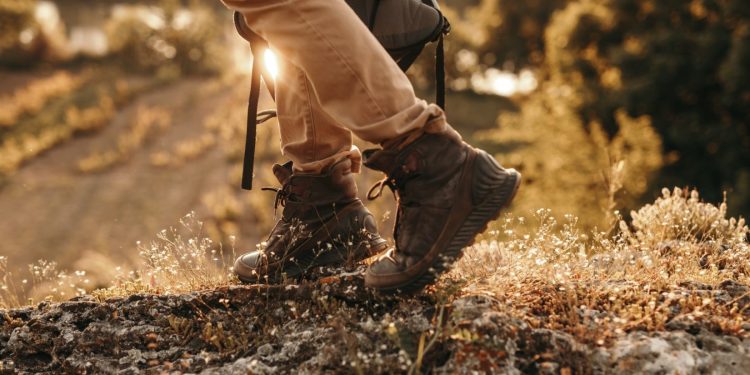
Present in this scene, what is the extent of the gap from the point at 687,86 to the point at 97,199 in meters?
10.7

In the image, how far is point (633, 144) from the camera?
10766 mm

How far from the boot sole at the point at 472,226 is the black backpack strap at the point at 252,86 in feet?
2.73

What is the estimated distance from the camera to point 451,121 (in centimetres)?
1980

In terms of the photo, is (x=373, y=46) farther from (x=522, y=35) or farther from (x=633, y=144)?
(x=522, y=35)

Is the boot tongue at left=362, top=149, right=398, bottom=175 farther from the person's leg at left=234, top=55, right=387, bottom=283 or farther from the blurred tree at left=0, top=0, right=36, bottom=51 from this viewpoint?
the blurred tree at left=0, top=0, right=36, bottom=51

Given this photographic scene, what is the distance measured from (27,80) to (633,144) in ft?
66.0

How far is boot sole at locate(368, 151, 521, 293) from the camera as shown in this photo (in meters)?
2.04

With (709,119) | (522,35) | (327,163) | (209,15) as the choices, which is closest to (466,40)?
(522,35)

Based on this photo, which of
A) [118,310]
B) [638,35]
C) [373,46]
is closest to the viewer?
[373,46]

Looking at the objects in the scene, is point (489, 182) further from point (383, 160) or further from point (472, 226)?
point (383, 160)

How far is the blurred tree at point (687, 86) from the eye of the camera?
9.30m

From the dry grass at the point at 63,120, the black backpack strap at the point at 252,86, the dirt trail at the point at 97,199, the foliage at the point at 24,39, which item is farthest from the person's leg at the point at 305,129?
the foliage at the point at 24,39

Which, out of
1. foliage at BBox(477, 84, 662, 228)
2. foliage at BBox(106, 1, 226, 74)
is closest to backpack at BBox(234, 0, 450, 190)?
foliage at BBox(477, 84, 662, 228)

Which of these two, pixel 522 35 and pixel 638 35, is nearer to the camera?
pixel 638 35
